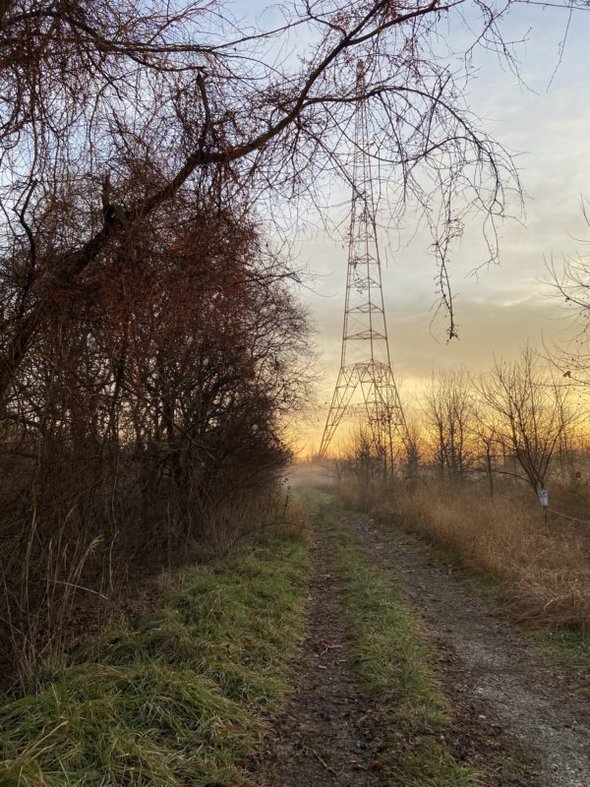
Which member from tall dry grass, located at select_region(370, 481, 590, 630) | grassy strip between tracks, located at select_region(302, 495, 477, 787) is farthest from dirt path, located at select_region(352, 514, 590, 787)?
tall dry grass, located at select_region(370, 481, 590, 630)

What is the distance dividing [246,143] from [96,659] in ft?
14.9

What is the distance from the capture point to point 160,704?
3.95 m

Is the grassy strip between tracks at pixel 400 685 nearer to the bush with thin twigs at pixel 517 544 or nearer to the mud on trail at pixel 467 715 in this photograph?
the mud on trail at pixel 467 715

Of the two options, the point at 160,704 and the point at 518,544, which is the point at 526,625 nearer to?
the point at 518,544

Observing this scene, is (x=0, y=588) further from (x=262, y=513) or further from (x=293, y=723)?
(x=262, y=513)

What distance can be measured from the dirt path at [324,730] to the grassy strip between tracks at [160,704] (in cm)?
19

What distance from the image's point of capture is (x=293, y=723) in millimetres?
4258

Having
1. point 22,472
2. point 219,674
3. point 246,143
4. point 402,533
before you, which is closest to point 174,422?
point 22,472

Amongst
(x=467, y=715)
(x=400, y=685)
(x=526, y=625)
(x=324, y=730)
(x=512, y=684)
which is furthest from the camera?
(x=526, y=625)

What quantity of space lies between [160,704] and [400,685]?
2.09m

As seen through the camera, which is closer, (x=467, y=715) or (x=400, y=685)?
(x=467, y=715)

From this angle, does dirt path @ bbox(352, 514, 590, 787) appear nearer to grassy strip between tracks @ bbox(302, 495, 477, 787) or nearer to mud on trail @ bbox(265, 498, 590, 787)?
mud on trail @ bbox(265, 498, 590, 787)

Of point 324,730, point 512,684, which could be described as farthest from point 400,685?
point 512,684

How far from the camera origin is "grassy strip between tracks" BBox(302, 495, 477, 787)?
349 cm
